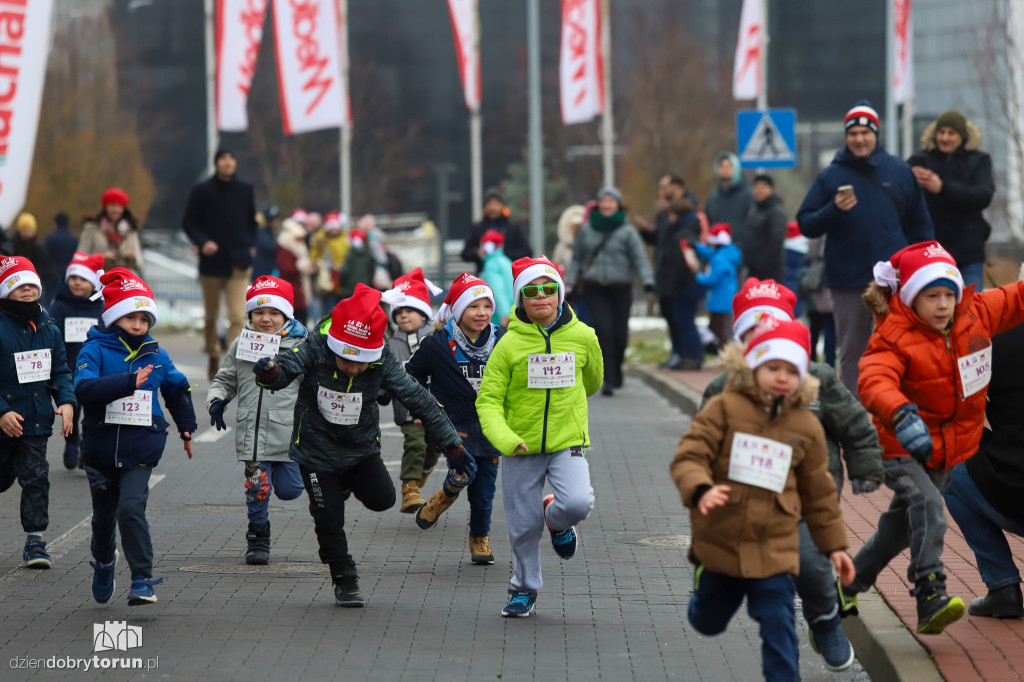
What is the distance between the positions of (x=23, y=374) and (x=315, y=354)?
74.4 inches

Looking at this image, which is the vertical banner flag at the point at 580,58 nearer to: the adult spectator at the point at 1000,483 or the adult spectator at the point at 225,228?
the adult spectator at the point at 225,228

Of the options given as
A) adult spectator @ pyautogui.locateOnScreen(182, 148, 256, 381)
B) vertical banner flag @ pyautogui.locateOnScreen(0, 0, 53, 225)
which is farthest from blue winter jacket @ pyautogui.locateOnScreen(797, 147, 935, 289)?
adult spectator @ pyautogui.locateOnScreen(182, 148, 256, 381)

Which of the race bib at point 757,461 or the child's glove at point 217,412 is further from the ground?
the race bib at point 757,461

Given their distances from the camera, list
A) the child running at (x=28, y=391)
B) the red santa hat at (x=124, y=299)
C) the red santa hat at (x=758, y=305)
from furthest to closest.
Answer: the child running at (x=28, y=391)
the red santa hat at (x=124, y=299)
the red santa hat at (x=758, y=305)

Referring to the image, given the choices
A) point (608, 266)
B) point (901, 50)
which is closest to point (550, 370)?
point (608, 266)

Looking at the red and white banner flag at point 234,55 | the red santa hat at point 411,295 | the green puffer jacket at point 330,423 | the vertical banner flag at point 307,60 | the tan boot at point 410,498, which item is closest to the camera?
the green puffer jacket at point 330,423

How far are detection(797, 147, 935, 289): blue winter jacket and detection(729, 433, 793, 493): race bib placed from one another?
6.35m

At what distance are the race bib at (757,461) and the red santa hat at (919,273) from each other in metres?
1.49

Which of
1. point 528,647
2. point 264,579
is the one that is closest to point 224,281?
point 264,579

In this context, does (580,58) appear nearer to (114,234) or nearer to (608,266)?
(608,266)

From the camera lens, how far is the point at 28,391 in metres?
8.52

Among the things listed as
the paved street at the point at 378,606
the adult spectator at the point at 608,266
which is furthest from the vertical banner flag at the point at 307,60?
the paved street at the point at 378,606

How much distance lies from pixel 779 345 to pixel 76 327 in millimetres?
7180

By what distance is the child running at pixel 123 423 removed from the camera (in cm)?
730
